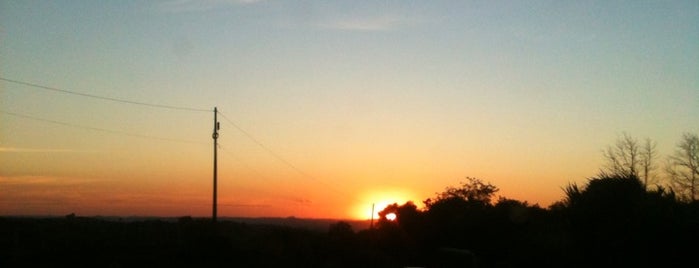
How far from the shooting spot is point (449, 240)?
5562 centimetres

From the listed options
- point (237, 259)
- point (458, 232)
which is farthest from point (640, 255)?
point (458, 232)

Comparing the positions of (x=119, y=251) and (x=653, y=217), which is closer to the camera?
(x=653, y=217)

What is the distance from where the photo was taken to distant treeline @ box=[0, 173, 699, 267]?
25.4 m

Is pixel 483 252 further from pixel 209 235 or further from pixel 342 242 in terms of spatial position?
pixel 209 235

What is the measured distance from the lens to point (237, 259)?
38719 millimetres

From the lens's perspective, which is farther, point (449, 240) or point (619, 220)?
point (449, 240)

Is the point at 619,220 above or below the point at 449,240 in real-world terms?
above

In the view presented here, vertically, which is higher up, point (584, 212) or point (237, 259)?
point (584, 212)

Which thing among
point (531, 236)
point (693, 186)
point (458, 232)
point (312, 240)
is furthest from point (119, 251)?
point (693, 186)

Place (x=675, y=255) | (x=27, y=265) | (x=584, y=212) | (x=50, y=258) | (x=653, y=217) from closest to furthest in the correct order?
1. (x=675, y=255)
2. (x=653, y=217)
3. (x=584, y=212)
4. (x=27, y=265)
5. (x=50, y=258)

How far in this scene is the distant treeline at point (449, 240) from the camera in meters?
25.4

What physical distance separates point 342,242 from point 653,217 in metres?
31.3

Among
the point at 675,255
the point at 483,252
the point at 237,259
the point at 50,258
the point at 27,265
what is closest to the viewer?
the point at 675,255

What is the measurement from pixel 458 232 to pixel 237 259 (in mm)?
20489
